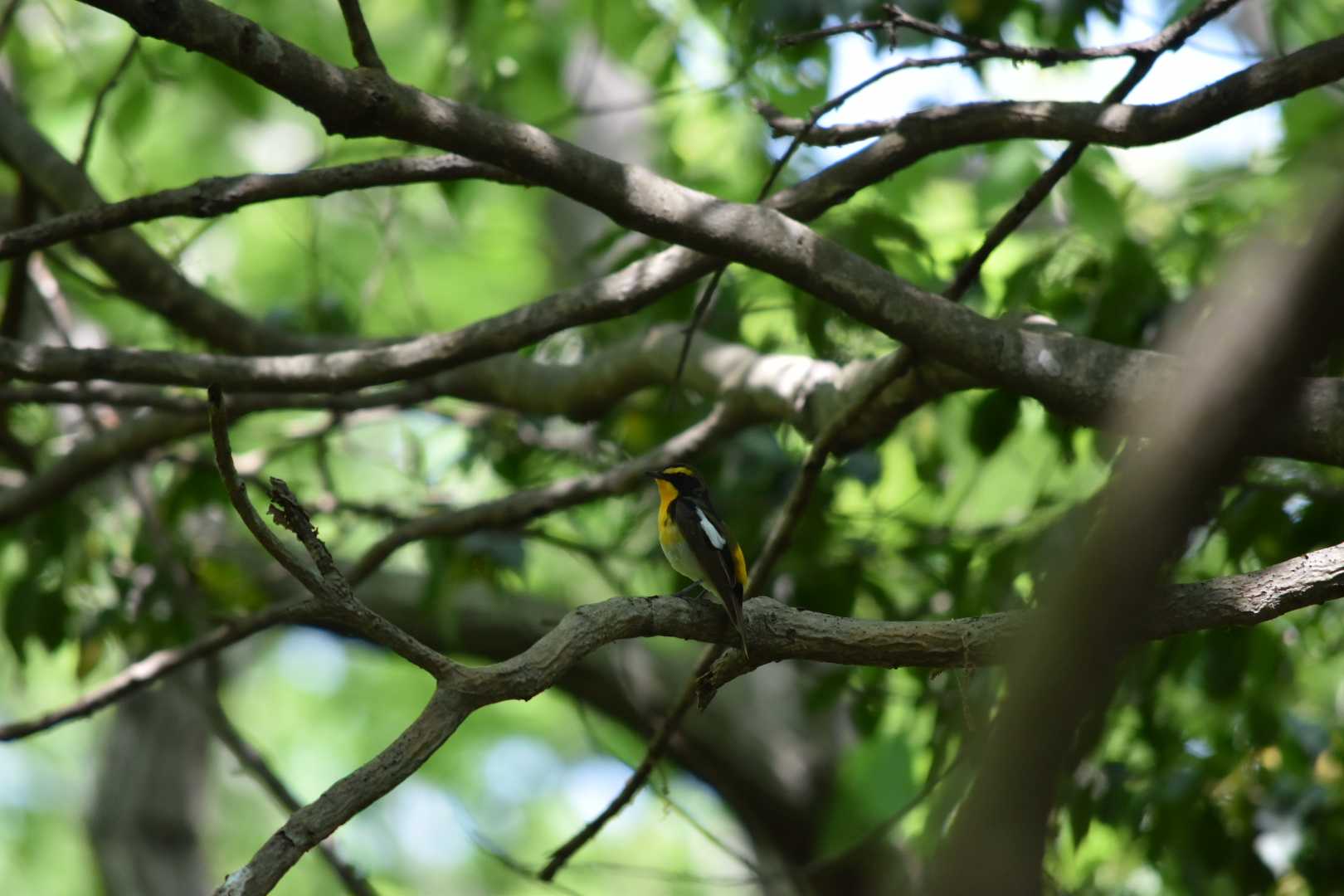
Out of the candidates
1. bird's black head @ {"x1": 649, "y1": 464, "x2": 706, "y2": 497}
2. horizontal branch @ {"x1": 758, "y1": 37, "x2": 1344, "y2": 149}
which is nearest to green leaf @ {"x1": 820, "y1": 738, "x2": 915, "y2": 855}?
bird's black head @ {"x1": 649, "y1": 464, "x2": 706, "y2": 497}

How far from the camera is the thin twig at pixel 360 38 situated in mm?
2891

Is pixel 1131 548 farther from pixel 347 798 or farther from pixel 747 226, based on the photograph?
pixel 747 226

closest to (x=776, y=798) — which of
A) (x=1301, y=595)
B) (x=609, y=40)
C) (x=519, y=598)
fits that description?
(x=519, y=598)

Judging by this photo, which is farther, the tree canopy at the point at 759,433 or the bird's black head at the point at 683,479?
the bird's black head at the point at 683,479

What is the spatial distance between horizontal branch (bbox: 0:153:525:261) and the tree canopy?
13mm

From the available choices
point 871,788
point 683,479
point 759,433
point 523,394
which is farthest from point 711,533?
point 871,788

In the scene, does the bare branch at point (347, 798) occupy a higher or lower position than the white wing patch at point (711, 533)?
lower

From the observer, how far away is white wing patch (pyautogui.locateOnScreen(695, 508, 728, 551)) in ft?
12.3

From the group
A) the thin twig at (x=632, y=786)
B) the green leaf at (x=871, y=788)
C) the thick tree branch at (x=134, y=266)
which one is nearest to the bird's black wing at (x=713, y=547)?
the thin twig at (x=632, y=786)

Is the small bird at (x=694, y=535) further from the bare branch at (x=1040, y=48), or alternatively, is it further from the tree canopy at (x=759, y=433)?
the bare branch at (x=1040, y=48)

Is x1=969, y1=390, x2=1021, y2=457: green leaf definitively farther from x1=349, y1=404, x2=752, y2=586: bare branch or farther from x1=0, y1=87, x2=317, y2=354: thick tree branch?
x1=0, y1=87, x2=317, y2=354: thick tree branch

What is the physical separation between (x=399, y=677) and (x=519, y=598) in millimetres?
6434

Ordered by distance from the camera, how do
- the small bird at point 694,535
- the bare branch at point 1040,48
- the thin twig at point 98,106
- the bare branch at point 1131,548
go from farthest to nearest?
the thin twig at point 98,106
the small bird at point 694,535
the bare branch at point 1040,48
the bare branch at point 1131,548

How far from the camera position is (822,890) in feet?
23.6
